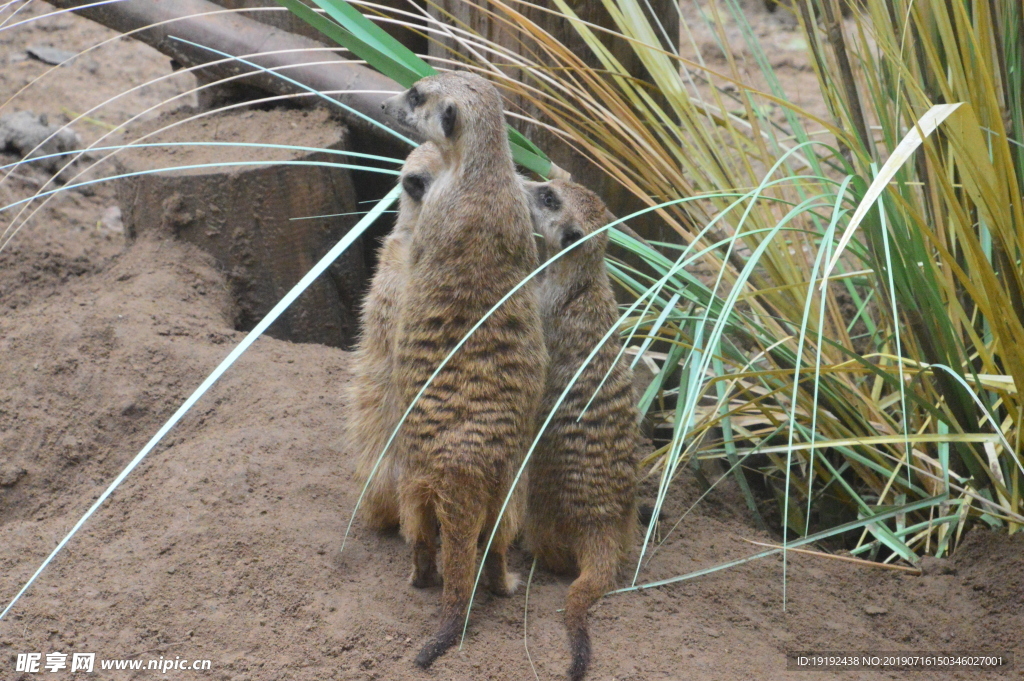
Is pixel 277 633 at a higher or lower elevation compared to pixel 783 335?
lower

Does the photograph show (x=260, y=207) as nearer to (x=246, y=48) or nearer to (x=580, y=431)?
(x=246, y=48)

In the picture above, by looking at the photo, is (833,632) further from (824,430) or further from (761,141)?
(761,141)

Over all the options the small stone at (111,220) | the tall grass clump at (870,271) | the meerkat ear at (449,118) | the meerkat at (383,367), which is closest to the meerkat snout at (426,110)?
the meerkat ear at (449,118)

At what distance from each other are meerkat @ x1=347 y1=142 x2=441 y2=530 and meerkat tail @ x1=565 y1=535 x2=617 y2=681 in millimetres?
468

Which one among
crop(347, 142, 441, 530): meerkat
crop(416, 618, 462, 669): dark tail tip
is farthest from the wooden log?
crop(416, 618, 462, 669): dark tail tip

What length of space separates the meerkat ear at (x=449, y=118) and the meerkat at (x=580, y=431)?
36cm

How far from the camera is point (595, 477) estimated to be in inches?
78.5

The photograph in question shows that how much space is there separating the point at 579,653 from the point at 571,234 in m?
0.96

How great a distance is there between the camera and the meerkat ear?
6.33ft

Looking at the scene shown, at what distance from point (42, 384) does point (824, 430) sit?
219 cm

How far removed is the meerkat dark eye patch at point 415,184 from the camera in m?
2.03

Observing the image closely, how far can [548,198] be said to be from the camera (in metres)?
2.23

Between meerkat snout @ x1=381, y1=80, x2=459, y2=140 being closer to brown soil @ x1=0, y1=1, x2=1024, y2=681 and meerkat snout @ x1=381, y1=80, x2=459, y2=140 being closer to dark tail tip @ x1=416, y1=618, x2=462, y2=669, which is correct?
brown soil @ x1=0, y1=1, x2=1024, y2=681

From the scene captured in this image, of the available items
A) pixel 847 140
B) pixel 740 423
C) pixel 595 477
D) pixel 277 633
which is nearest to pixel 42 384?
pixel 277 633
